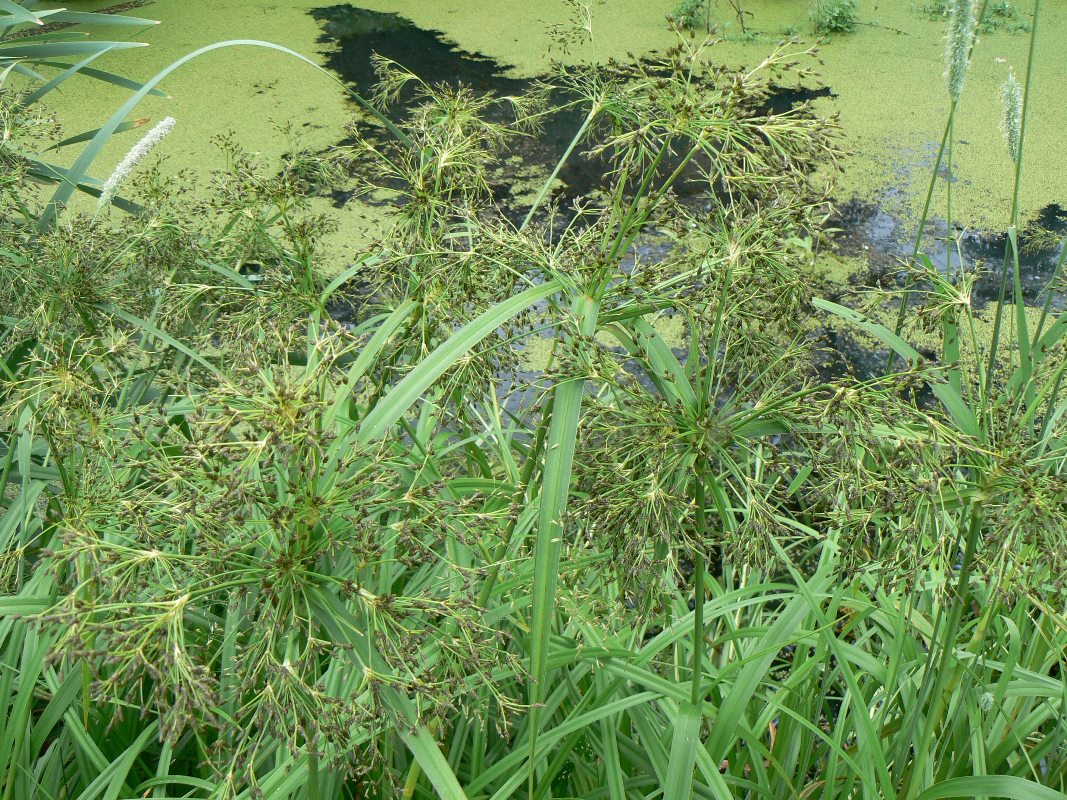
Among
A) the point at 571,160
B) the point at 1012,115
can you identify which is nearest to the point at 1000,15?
the point at 571,160

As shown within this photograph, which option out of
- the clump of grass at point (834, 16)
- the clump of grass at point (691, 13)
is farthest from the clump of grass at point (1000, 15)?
the clump of grass at point (691, 13)

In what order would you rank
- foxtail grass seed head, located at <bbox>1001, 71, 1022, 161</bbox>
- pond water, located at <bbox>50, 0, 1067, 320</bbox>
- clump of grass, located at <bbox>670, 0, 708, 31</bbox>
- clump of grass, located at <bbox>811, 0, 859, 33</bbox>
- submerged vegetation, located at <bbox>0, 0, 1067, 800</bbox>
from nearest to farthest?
submerged vegetation, located at <bbox>0, 0, 1067, 800</bbox> < foxtail grass seed head, located at <bbox>1001, 71, 1022, 161</bbox> < pond water, located at <bbox>50, 0, 1067, 320</bbox> < clump of grass, located at <bbox>670, 0, 708, 31</bbox> < clump of grass, located at <bbox>811, 0, 859, 33</bbox>

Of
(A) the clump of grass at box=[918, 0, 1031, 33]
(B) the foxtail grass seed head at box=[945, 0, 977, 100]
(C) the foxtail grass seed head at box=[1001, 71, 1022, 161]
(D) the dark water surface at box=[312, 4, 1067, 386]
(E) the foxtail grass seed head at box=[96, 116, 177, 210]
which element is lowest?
(D) the dark water surface at box=[312, 4, 1067, 386]

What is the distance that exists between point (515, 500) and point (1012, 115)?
743mm

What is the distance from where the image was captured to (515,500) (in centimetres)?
111

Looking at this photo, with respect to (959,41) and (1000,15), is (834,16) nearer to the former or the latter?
(1000,15)

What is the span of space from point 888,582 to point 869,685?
2.11ft

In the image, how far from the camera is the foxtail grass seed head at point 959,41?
1.07m

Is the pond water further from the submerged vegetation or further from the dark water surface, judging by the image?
the submerged vegetation

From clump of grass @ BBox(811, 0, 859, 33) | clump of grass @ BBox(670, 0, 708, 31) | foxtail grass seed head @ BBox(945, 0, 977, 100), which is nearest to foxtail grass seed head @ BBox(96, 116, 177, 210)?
foxtail grass seed head @ BBox(945, 0, 977, 100)

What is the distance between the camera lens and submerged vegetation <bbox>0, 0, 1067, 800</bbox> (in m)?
0.85

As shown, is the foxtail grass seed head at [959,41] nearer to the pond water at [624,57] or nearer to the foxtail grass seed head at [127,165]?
the foxtail grass seed head at [127,165]

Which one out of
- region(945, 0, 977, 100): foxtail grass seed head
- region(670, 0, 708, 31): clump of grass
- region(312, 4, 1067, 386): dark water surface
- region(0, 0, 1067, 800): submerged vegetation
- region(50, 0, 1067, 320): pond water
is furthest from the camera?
region(670, 0, 708, 31): clump of grass

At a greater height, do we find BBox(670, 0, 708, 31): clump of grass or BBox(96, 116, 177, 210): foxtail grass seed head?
BBox(96, 116, 177, 210): foxtail grass seed head
